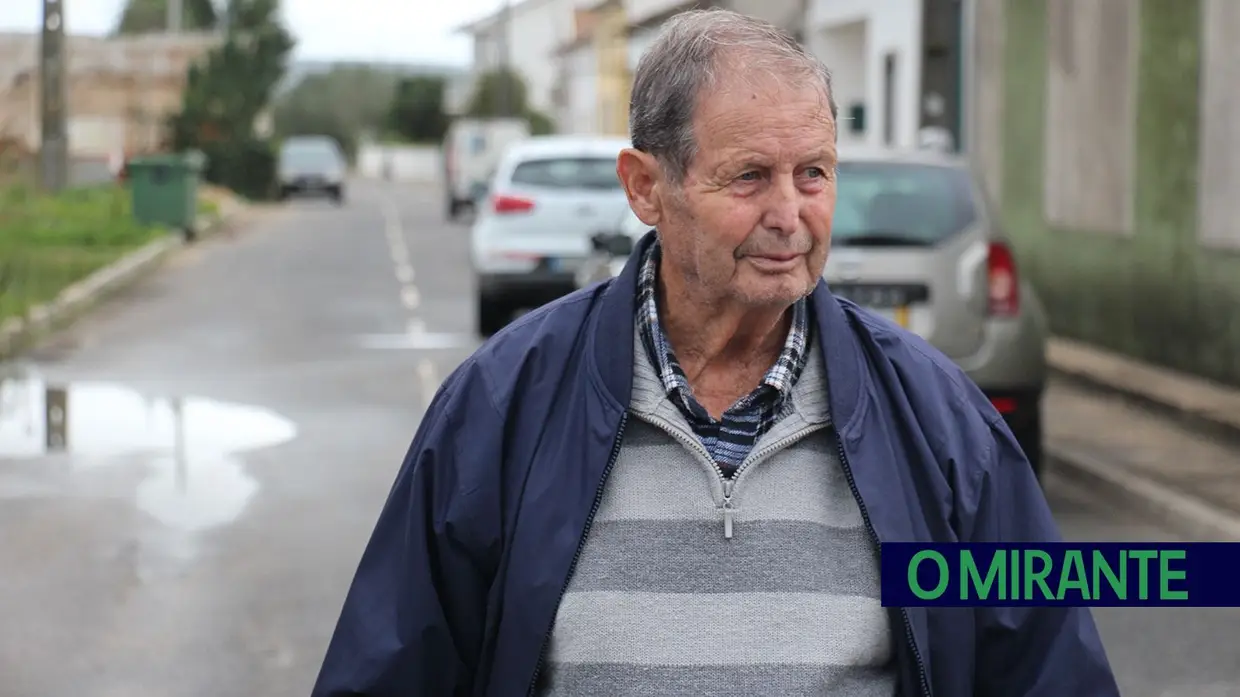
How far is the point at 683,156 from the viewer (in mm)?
2621

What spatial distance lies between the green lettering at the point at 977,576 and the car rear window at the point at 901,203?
7893mm

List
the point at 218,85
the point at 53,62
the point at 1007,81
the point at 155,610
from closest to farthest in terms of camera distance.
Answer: the point at 155,610, the point at 1007,81, the point at 53,62, the point at 218,85

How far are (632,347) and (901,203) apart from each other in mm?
8046

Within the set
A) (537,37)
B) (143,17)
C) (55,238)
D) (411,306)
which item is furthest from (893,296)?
(537,37)

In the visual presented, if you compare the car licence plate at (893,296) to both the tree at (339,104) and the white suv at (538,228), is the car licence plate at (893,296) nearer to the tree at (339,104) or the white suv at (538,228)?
the white suv at (538,228)

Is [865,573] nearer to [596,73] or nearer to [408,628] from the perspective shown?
[408,628]

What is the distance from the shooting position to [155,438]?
477 inches

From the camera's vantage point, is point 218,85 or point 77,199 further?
point 218,85

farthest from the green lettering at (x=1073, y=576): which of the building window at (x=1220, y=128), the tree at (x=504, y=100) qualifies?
the tree at (x=504, y=100)

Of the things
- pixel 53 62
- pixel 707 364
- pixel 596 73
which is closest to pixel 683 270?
pixel 707 364

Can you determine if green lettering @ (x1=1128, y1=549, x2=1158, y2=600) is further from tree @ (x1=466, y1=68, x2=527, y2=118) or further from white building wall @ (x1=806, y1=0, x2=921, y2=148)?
tree @ (x1=466, y1=68, x2=527, y2=118)

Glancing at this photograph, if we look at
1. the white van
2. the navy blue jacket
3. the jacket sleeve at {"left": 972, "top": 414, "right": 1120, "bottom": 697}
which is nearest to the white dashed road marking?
the navy blue jacket

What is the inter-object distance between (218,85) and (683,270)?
5326cm

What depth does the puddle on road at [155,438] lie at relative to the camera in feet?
33.2
